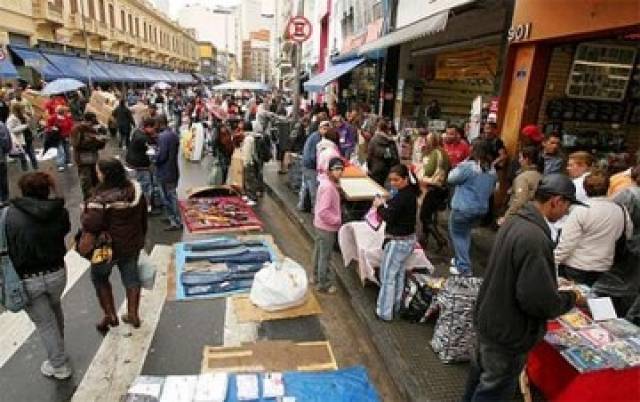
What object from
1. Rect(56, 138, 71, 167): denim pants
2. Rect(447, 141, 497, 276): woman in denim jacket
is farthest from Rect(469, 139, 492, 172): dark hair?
Rect(56, 138, 71, 167): denim pants

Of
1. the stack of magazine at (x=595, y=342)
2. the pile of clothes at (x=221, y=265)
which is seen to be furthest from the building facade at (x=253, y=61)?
the stack of magazine at (x=595, y=342)

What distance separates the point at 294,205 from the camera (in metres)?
9.45

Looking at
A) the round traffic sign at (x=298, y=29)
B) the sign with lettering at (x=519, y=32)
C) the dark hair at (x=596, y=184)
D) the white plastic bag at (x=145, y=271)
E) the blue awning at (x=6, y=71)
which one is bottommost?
the white plastic bag at (x=145, y=271)

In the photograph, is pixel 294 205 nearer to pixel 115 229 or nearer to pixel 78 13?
pixel 115 229

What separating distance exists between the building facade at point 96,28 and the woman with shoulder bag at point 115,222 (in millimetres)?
22812

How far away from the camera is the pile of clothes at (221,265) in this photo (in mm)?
5945

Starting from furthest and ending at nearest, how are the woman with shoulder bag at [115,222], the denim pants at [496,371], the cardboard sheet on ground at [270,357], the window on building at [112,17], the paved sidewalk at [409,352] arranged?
1. the window on building at [112,17]
2. the woman with shoulder bag at [115,222]
3. the cardboard sheet on ground at [270,357]
4. the paved sidewalk at [409,352]
5. the denim pants at [496,371]

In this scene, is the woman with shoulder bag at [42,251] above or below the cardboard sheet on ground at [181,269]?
above

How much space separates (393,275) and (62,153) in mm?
11354

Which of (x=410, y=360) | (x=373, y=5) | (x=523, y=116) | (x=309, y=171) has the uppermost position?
(x=373, y=5)

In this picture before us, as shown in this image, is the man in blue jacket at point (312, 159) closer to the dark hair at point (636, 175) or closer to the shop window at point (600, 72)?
the shop window at point (600, 72)

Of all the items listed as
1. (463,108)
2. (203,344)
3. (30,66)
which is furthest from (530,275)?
(30,66)

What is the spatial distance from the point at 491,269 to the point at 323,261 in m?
3.11

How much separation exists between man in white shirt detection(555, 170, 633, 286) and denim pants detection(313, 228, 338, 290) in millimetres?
2599
